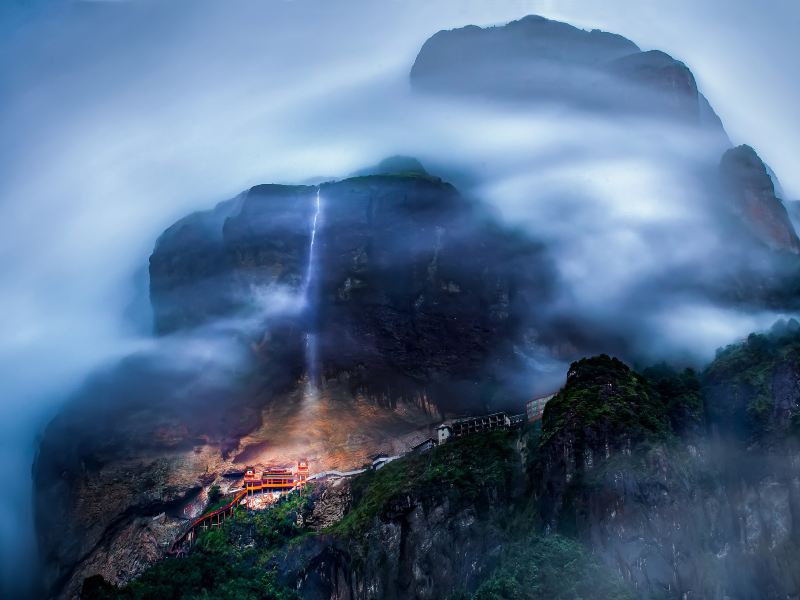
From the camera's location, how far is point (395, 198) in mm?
71438

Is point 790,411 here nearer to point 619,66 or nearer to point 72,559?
point 72,559

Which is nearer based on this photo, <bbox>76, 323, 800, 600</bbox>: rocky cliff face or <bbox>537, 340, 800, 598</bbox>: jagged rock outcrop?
<bbox>76, 323, 800, 600</bbox>: rocky cliff face

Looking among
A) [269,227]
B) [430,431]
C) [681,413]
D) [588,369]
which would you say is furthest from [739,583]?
[269,227]

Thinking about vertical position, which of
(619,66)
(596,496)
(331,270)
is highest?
(619,66)

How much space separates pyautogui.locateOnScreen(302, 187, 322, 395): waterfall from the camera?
6656 centimetres

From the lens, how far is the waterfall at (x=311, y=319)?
6656 centimetres

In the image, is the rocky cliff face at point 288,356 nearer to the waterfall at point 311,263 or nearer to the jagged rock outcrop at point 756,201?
the waterfall at point 311,263

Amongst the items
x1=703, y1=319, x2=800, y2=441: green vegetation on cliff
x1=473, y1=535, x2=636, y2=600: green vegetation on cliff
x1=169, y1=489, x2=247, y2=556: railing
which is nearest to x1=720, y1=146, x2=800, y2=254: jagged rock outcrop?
x1=703, y1=319, x2=800, y2=441: green vegetation on cliff

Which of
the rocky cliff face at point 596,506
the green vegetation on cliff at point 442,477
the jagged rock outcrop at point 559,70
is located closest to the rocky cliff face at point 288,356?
the green vegetation on cliff at point 442,477

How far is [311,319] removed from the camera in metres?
67.6

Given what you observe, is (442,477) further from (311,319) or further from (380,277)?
(380,277)

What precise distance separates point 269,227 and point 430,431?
56.7 feet

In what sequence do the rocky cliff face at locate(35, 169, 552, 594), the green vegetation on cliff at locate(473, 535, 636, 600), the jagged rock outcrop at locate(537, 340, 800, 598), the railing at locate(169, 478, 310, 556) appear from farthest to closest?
1. the rocky cliff face at locate(35, 169, 552, 594)
2. the railing at locate(169, 478, 310, 556)
3. the jagged rock outcrop at locate(537, 340, 800, 598)
4. the green vegetation on cliff at locate(473, 535, 636, 600)

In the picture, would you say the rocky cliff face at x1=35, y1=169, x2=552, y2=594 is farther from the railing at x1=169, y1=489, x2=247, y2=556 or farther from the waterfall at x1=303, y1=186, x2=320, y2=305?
the railing at x1=169, y1=489, x2=247, y2=556
